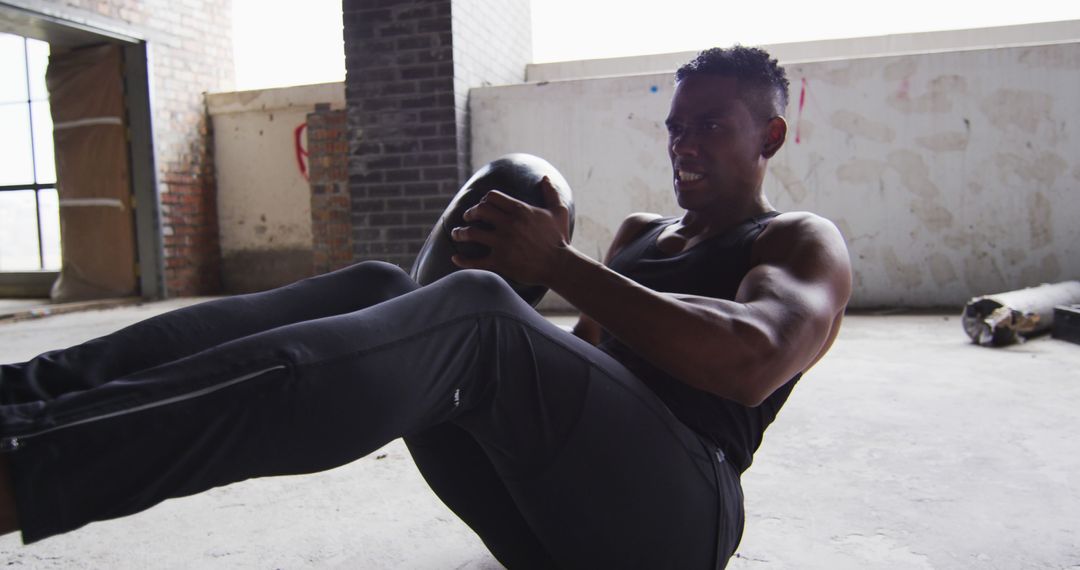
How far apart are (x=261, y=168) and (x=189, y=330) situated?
21.0ft

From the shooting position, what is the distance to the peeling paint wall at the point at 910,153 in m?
4.71

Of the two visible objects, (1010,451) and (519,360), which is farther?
(1010,451)

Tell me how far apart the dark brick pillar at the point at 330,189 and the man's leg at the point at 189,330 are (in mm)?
4543

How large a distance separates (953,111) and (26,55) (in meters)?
8.25

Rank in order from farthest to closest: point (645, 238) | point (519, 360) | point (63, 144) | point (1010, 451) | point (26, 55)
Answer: point (26, 55) < point (63, 144) < point (1010, 451) < point (645, 238) < point (519, 360)

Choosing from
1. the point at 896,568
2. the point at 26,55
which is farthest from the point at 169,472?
the point at 26,55

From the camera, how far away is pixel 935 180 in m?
4.86

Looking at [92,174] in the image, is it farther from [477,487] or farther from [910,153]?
[477,487]

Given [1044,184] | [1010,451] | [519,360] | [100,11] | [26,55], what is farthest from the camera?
[26,55]

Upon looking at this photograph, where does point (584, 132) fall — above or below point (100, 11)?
below

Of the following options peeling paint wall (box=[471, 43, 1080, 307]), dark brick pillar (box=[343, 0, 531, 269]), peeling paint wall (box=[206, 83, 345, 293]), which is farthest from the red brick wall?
peeling paint wall (box=[471, 43, 1080, 307])

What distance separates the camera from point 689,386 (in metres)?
1.19

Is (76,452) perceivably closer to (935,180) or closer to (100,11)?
(935,180)

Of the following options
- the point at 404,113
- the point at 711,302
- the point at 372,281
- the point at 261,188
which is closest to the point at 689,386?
the point at 711,302
